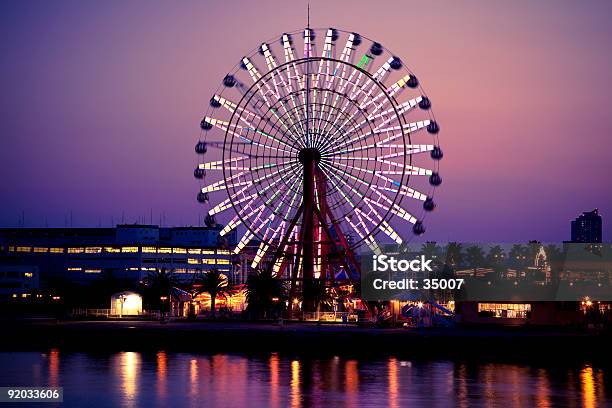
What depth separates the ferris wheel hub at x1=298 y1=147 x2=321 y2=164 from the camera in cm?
10362

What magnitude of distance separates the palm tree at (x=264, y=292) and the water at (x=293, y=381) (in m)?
26.3

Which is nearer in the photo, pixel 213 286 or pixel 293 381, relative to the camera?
pixel 293 381

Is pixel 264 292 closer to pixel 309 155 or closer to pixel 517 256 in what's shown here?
pixel 309 155

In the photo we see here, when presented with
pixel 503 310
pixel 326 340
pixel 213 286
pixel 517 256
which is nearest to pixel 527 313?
pixel 503 310

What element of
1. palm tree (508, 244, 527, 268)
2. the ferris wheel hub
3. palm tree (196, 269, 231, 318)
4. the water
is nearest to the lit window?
palm tree (508, 244, 527, 268)

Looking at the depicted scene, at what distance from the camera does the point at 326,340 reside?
297 ft

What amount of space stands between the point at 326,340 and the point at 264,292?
25.2m

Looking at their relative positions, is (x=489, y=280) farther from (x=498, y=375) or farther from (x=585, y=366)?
(x=498, y=375)

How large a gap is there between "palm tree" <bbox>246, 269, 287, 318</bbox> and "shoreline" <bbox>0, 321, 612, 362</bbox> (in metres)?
8.87

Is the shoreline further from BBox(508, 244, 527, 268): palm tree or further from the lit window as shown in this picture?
BBox(508, 244, 527, 268): palm tree

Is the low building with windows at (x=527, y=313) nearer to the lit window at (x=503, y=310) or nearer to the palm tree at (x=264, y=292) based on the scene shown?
the lit window at (x=503, y=310)

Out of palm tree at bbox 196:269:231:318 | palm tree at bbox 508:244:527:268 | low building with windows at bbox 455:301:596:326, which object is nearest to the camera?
low building with windows at bbox 455:301:596:326

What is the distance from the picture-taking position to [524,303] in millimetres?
108000

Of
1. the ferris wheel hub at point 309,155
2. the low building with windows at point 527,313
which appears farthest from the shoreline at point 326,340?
the ferris wheel hub at point 309,155
